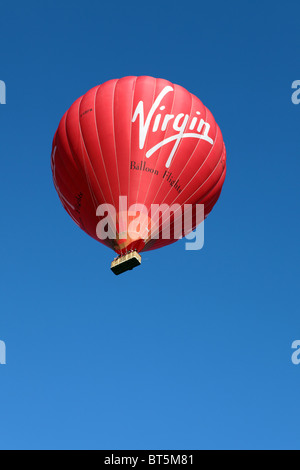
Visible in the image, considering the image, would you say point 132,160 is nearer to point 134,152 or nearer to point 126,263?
point 134,152

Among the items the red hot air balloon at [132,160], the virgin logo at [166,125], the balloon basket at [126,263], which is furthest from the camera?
the virgin logo at [166,125]

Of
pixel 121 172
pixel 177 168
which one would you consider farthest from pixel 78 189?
pixel 177 168

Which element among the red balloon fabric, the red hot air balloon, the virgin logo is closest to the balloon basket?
the red hot air balloon

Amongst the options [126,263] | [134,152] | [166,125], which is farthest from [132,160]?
[126,263]

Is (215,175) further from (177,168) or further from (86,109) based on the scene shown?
(86,109)

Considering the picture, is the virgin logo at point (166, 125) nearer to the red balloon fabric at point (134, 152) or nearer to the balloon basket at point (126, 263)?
the red balloon fabric at point (134, 152)

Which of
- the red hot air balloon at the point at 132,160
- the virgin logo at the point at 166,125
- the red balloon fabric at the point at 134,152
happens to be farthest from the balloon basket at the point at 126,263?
the virgin logo at the point at 166,125
